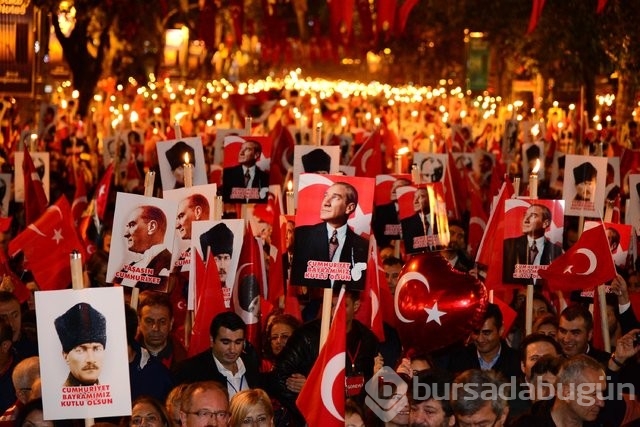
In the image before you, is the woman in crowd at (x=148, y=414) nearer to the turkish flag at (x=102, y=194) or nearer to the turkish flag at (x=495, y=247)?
the turkish flag at (x=495, y=247)

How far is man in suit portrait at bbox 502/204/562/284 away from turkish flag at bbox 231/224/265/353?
1820 mm

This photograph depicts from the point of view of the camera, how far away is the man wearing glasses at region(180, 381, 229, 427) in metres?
8.06

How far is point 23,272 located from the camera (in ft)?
45.7

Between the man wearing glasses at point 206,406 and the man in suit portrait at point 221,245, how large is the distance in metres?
2.66

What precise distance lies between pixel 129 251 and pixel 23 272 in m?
3.47

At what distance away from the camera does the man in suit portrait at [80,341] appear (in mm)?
7898

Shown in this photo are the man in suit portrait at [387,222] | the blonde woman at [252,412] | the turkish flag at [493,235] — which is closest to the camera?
the blonde woman at [252,412]

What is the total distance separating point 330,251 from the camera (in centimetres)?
938

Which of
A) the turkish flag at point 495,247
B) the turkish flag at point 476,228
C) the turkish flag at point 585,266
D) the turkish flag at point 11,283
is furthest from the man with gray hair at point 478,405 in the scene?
the turkish flag at point 476,228

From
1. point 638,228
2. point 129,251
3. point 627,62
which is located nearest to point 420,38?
point 627,62

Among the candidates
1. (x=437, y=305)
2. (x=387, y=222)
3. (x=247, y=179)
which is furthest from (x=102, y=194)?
(x=437, y=305)

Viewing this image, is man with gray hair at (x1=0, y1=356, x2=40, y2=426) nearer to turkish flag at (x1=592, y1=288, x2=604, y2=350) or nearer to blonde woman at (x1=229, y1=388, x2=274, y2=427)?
blonde woman at (x1=229, y1=388, x2=274, y2=427)

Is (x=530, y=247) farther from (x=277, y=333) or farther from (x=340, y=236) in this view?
(x=340, y=236)

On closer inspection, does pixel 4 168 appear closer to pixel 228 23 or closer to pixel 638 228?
pixel 638 228
